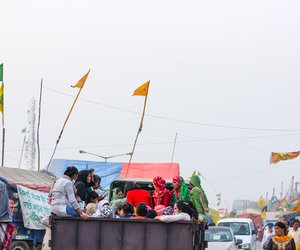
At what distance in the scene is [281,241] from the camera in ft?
40.4

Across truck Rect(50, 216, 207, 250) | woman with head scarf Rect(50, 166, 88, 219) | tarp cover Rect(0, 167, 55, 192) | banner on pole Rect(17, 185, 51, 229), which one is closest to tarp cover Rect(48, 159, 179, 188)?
tarp cover Rect(0, 167, 55, 192)

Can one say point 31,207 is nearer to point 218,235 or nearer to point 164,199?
point 218,235

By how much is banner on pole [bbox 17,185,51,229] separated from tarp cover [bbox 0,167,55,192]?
0.40 m

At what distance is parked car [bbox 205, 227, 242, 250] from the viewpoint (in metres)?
21.9

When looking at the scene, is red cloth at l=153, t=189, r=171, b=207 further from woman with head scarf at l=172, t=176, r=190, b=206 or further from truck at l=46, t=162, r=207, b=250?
truck at l=46, t=162, r=207, b=250

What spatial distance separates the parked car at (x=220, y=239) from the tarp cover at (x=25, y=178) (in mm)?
5294

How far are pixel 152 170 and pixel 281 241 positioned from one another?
74.9 ft

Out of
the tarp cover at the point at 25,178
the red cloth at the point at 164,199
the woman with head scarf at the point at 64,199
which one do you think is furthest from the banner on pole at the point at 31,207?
the woman with head scarf at the point at 64,199

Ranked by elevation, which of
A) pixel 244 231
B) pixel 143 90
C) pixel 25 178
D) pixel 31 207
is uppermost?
pixel 143 90

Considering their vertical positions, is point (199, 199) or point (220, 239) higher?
point (199, 199)

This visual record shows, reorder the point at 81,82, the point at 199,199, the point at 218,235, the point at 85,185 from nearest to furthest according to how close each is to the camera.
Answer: the point at 85,185 → the point at 199,199 → the point at 218,235 → the point at 81,82

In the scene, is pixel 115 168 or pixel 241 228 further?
pixel 115 168

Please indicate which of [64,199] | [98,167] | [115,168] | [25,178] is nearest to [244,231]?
[25,178]

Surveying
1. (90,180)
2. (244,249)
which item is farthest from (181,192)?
(244,249)
